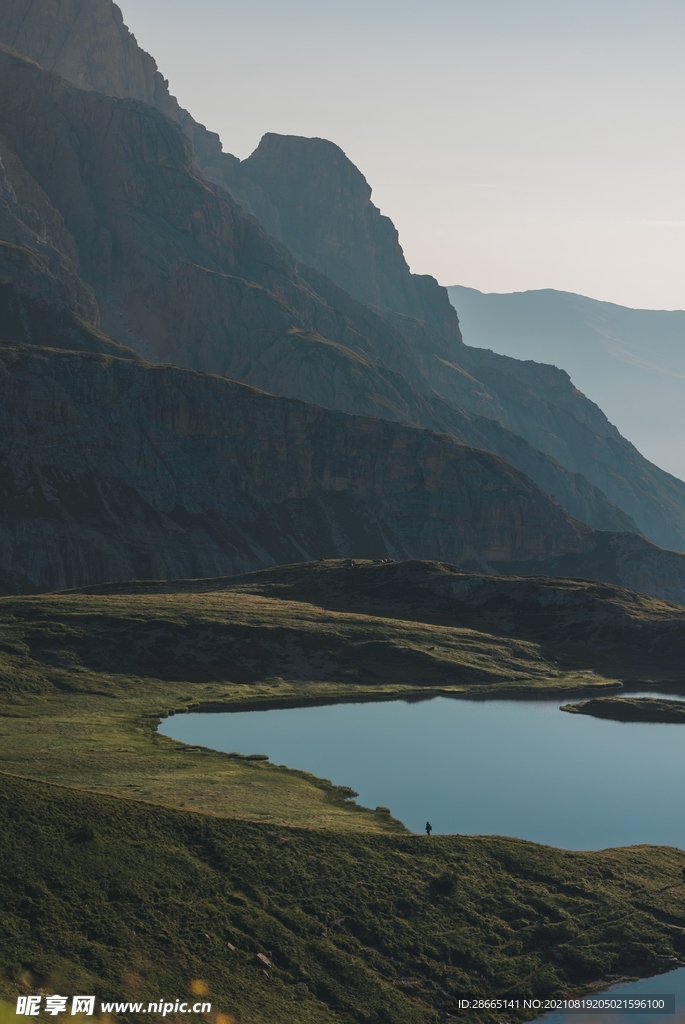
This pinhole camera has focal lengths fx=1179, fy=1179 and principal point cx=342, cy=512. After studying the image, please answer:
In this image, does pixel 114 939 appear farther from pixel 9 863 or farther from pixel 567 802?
pixel 567 802

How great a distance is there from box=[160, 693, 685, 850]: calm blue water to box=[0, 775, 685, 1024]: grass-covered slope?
1134 cm

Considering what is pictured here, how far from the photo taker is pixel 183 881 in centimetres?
6000

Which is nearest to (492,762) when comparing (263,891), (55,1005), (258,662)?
(258,662)

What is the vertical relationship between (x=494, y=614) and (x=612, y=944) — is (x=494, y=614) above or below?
above

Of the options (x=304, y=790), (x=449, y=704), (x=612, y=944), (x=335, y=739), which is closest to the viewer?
(x=612, y=944)

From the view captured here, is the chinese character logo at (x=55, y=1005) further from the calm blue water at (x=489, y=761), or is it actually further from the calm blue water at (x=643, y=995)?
the calm blue water at (x=489, y=761)

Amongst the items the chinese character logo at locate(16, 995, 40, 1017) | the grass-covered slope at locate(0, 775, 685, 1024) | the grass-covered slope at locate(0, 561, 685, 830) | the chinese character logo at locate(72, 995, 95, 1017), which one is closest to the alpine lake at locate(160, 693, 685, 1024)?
the grass-covered slope at locate(0, 561, 685, 830)

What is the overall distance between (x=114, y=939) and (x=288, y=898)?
11.6m

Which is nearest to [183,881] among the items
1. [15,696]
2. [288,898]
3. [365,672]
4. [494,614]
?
[288,898]

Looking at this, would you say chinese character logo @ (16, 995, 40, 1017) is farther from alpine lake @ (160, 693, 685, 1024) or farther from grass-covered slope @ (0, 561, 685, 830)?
alpine lake @ (160, 693, 685, 1024)

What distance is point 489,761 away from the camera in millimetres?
108875

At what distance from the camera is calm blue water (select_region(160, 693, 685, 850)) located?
88625mm

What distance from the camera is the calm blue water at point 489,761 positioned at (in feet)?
291

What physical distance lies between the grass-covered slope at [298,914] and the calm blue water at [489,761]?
1134cm
